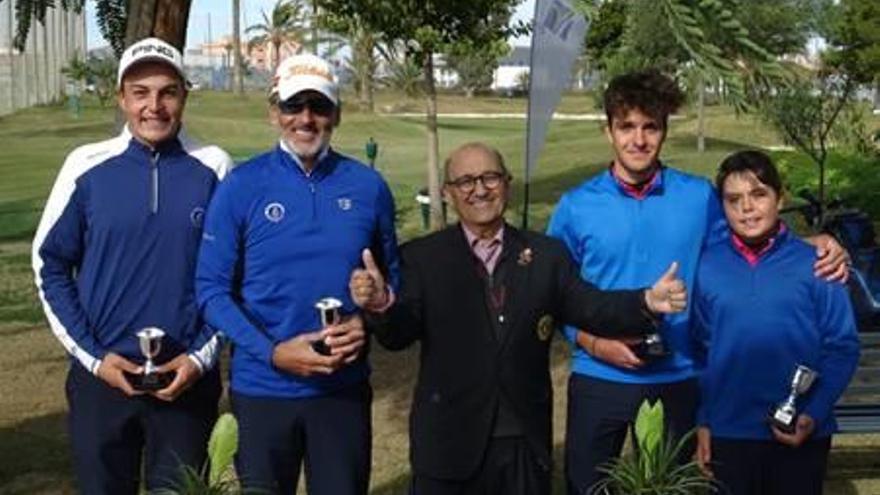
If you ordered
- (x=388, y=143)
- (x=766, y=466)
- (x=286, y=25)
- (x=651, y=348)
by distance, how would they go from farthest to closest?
1. (x=388, y=143)
2. (x=286, y=25)
3. (x=766, y=466)
4. (x=651, y=348)

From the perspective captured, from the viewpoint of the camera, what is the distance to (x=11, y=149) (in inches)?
1457

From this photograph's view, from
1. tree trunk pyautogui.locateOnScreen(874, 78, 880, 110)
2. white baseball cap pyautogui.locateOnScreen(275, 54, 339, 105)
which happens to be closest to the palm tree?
white baseball cap pyautogui.locateOnScreen(275, 54, 339, 105)

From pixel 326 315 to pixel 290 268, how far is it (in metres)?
0.37

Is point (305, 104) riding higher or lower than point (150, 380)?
higher

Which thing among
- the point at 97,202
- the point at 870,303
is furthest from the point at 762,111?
the point at 870,303

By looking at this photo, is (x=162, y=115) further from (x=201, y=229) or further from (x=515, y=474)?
(x=515, y=474)

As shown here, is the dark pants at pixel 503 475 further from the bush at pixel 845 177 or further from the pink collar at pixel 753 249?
the bush at pixel 845 177

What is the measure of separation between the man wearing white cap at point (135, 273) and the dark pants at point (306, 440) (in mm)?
231

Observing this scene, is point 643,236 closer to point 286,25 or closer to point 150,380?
point 150,380

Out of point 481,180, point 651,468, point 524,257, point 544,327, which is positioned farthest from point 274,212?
point 651,468

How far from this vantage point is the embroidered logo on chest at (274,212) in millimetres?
3613

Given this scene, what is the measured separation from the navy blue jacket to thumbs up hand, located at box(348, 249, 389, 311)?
0.66 metres

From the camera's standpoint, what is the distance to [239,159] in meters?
26.2

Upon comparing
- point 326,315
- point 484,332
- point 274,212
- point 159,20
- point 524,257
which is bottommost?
→ point 484,332
